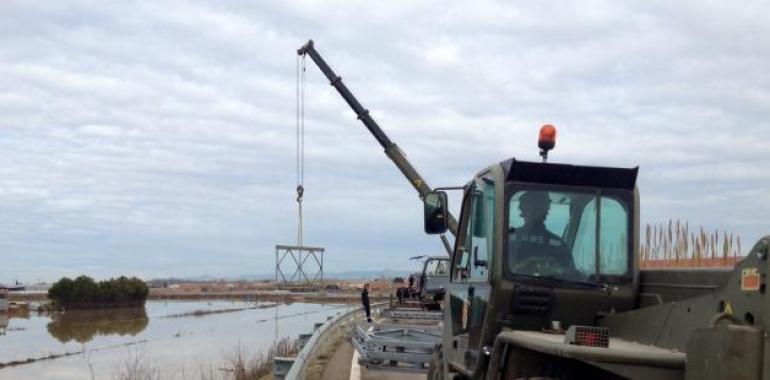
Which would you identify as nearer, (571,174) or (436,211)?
(571,174)

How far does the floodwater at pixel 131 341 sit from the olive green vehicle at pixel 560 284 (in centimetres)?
1284

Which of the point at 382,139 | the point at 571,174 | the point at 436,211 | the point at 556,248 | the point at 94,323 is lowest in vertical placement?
the point at 94,323

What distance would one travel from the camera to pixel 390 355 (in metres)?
12.2

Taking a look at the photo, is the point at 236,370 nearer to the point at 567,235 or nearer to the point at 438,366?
the point at 438,366

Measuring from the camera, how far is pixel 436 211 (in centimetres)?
754

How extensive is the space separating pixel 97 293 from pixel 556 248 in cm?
6417

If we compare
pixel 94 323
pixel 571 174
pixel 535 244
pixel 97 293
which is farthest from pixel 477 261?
pixel 97 293

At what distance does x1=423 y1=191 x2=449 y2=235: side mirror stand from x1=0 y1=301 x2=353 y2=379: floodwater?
482 inches

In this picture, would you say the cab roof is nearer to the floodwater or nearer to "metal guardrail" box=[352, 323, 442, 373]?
"metal guardrail" box=[352, 323, 442, 373]

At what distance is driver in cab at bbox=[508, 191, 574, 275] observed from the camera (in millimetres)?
6309

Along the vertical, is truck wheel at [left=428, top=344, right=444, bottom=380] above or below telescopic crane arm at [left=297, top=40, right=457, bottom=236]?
below

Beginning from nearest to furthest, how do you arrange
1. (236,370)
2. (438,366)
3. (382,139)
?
1. (438,366)
2. (236,370)
3. (382,139)

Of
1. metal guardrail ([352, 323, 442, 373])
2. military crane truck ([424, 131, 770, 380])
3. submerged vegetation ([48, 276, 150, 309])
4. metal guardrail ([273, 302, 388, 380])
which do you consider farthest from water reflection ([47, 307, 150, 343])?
military crane truck ([424, 131, 770, 380])

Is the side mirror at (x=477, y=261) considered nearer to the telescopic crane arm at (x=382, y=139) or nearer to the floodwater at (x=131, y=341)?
the floodwater at (x=131, y=341)
